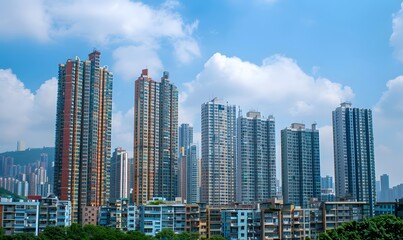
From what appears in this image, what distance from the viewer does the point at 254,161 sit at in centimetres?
3241

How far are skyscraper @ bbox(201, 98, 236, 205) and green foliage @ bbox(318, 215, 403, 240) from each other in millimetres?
21329

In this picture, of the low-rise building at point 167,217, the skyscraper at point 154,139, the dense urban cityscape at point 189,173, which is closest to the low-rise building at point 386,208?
the dense urban cityscape at point 189,173

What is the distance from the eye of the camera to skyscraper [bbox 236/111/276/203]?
105 ft

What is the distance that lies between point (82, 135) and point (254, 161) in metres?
11.5

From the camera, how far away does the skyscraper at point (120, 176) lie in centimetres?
3622

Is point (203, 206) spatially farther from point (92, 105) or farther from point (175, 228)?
point (92, 105)

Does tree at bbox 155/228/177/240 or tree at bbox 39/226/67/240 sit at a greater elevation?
tree at bbox 39/226/67/240

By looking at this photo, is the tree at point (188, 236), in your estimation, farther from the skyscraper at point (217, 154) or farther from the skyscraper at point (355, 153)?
the skyscraper at point (355, 153)

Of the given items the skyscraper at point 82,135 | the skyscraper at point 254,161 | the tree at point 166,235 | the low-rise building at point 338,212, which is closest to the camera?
the tree at point 166,235

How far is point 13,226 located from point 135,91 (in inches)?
464

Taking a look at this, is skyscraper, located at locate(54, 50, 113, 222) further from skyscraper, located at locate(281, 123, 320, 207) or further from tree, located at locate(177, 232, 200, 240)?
skyscraper, located at locate(281, 123, 320, 207)

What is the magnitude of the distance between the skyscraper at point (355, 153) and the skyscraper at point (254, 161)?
4.27m

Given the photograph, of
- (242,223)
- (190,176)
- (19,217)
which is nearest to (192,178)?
(190,176)

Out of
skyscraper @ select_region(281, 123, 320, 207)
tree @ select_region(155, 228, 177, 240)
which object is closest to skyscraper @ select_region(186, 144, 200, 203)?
skyscraper @ select_region(281, 123, 320, 207)
